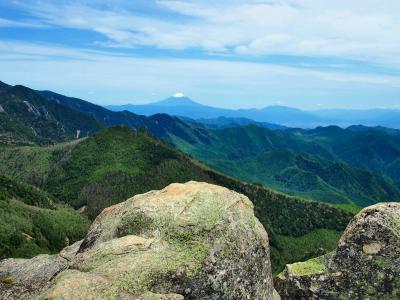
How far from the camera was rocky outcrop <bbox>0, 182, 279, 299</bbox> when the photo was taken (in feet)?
85.2

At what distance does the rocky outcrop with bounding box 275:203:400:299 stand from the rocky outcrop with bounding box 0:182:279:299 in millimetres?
3828

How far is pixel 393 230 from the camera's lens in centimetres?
3419

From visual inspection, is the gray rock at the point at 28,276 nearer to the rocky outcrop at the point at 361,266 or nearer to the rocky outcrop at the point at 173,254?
the rocky outcrop at the point at 173,254

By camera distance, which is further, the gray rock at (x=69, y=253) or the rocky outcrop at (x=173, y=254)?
the gray rock at (x=69, y=253)

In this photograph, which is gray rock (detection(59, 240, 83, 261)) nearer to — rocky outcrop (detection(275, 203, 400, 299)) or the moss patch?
rocky outcrop (detection(275, 203, 400, 299))

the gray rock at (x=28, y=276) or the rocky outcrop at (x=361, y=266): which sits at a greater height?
the rocky outcrop at (x=361, y=266)

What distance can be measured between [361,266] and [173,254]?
15410 millimetres

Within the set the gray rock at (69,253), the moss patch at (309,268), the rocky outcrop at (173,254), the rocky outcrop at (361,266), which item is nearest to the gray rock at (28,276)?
the rocky outcrop at (173,254)

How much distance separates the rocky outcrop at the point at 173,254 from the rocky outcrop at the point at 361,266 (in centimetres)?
383

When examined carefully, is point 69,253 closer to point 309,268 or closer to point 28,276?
point 28,276

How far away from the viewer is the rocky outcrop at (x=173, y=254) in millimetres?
25969

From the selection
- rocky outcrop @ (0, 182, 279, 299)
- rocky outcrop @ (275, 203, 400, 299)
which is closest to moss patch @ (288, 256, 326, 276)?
rocky outcrop @ (275, 203, 400, 299)

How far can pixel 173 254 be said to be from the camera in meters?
29.0

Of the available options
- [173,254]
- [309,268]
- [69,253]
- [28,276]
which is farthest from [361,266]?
[28,276]
